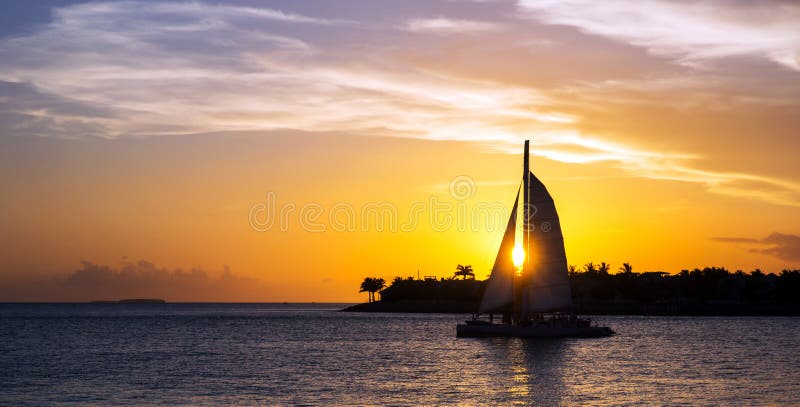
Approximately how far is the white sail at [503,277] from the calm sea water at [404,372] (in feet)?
12.8

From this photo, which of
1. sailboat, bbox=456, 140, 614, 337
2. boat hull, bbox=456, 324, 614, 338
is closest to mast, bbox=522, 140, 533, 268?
sailboat, bbox=456, 140, 614, 337

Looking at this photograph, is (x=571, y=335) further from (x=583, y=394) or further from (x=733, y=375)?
(x=583, y=394)

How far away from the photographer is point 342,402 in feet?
162

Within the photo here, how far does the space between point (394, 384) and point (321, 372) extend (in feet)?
32.6

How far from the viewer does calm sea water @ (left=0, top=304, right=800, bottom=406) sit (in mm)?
52125

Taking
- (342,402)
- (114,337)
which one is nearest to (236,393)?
Answer: (342,402)

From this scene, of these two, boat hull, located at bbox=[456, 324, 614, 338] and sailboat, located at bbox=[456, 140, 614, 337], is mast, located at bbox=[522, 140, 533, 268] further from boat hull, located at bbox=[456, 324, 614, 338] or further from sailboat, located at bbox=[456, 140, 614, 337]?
boat hull, located at bbox=[456, 324, 614, 338]

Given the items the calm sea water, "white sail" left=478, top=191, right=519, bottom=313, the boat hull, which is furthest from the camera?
"white sail" left=478, top=191, right=519, bottom=313

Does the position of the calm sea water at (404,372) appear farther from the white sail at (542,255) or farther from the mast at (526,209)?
the mast at (526,209)

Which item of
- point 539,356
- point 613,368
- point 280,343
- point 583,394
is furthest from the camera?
point 280,343

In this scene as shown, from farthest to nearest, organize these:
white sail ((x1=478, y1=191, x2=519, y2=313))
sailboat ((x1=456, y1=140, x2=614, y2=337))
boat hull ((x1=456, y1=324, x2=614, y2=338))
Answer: white sail ((x1=478, y1=191, x2=519, y2=313)) → sailboat ((x1=456, y1=140, x2=614, y2=337)) → boat hull ((x1=456, y1=324, x2=614, y2=338))

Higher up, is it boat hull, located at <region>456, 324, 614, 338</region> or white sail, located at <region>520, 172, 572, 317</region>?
white sail, located at <region>520, 172, 572, 317</region>

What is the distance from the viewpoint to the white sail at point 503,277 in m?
97.2

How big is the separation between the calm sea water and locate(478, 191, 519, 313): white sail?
12.8ft
